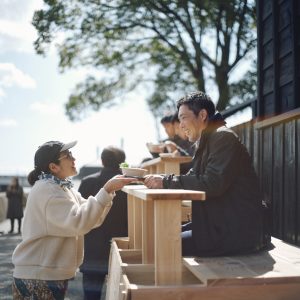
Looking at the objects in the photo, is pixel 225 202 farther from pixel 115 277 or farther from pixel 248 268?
pixel 115 277

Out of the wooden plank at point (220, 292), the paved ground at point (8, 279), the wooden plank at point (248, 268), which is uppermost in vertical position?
the wooden plank at point (248, 268)

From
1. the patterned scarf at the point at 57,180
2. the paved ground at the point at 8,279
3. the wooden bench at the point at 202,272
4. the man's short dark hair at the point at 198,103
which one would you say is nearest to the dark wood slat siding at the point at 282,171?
the man's short dark hair at the point at 198,103

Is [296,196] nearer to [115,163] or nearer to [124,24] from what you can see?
[115,163]

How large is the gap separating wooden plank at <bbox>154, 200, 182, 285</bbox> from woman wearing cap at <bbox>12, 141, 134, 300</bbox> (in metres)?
0.67

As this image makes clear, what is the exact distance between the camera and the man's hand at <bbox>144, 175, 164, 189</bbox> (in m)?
3.34

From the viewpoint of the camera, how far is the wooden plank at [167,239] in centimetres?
280

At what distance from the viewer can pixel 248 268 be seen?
2.87 metres

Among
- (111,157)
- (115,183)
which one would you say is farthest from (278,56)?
(115,183)

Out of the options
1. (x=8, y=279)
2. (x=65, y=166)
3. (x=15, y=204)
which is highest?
(x=65, y=166)

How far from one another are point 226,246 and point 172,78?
54.3 feet

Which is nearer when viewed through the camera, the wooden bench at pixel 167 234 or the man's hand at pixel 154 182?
the wooden bench at pixel 167 234

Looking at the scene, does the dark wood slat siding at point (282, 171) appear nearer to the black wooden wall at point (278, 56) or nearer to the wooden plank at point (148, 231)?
the black wooden wall at point (278, 56)

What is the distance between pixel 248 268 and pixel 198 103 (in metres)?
1.18

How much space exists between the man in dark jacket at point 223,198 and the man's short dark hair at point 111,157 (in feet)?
6.31
